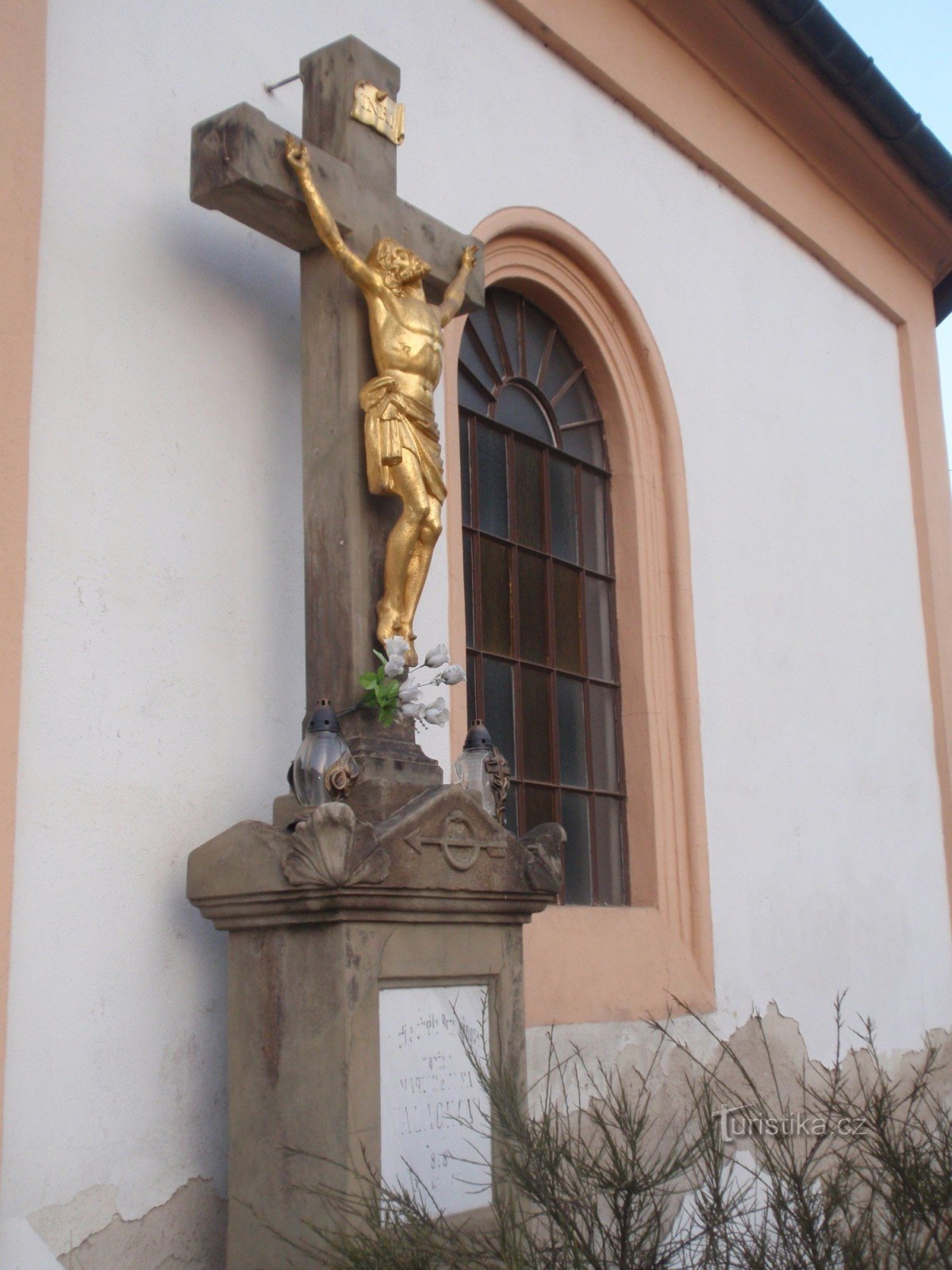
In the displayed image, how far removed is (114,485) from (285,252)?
3.42 ft

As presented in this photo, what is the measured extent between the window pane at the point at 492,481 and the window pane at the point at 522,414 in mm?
112

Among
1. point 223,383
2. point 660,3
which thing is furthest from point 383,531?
point 660,3

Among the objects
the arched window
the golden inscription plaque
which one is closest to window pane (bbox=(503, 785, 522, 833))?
the arched window

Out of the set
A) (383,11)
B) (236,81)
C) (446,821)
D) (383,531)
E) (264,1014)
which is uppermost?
(383,11)

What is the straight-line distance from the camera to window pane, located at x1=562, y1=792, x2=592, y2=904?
577 cm

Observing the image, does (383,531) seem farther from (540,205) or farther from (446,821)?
(540,205)

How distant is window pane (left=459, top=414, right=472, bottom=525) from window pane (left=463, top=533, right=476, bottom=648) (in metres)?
0.08

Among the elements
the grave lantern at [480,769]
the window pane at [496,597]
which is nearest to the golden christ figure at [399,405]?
the grave lantern at [480,769]

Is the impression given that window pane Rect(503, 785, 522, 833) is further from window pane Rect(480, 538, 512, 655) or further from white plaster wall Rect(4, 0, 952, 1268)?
white plaster wall Rect(4, 0, 952, 1268)

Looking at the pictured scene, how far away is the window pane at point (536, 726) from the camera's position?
18.5 ft

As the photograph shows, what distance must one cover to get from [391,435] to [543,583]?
2.05 m

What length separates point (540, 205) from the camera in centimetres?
595

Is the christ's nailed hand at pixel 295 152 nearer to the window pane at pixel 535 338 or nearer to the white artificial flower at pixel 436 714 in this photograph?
the white artificial flower at pixel 436 714

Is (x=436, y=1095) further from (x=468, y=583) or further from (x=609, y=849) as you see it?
(x=609, y=849)
